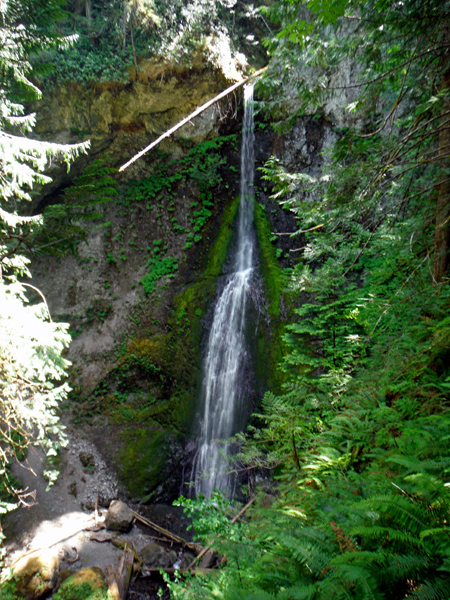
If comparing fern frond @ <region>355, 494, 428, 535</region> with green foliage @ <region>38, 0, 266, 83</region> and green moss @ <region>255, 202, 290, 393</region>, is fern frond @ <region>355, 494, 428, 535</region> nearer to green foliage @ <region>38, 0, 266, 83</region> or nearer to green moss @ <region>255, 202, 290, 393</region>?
green moss @ <region>255, 202, 290, 393</region>

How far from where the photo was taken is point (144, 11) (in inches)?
334

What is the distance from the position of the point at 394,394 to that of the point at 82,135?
11.1m

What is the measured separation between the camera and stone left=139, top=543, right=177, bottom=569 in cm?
578

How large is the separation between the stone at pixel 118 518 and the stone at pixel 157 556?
67 centimetres

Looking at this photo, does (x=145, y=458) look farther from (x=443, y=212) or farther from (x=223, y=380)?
(x=443, y=212)

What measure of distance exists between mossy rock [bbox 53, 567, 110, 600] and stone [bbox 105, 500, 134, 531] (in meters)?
1.37

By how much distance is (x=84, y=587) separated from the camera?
4836 mm

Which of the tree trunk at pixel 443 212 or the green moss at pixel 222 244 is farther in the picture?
the green moss at pixel 222 244

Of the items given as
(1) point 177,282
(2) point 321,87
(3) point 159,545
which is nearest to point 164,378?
(1) point 177,282

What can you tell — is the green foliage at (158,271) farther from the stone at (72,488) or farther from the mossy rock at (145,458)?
the stone at (72,488)

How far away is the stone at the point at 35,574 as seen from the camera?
4.80m

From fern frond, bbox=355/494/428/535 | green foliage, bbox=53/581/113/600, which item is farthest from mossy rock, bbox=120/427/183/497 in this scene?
fern frond, bbox=355/494/428/535

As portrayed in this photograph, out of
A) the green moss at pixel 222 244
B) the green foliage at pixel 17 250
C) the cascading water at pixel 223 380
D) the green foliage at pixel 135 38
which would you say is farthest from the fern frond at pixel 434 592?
the green foliage at pixel 135 38

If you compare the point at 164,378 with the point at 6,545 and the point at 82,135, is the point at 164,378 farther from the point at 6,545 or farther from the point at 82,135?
the point at 82,135
